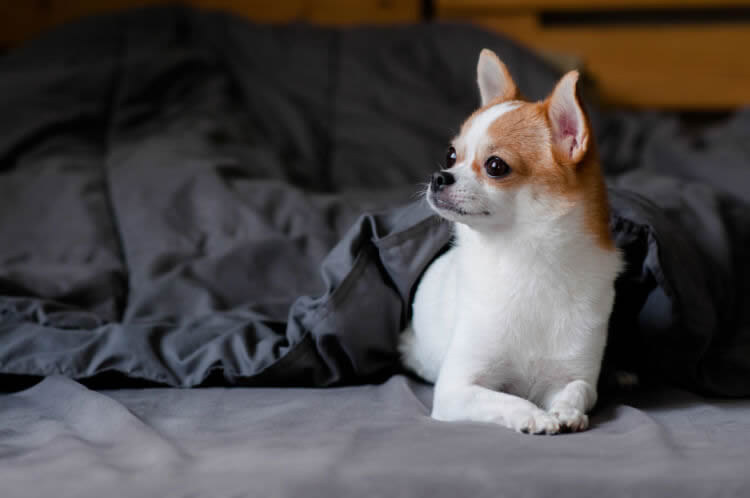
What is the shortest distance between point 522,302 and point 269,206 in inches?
29.7

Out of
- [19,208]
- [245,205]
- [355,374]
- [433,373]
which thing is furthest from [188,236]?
[433,373]

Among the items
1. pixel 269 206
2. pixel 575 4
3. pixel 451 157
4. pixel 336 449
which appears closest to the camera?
pixel 336 449

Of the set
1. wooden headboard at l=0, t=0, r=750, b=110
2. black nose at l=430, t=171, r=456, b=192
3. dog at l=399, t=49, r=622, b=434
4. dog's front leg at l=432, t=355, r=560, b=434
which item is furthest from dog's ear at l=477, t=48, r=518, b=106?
wooden headboard at l=0, t=0, r=750, b=110

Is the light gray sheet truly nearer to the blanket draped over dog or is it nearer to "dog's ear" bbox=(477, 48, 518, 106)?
the blanket draped over dog

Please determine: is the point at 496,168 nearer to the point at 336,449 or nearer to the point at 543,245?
the point at 543,245

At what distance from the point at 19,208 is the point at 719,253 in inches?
55.8

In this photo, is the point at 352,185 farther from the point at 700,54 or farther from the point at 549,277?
the point at 700,54

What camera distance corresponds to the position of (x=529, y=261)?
1.17 m

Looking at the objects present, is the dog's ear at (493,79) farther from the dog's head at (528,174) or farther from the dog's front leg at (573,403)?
the dog's front leg at (573,403)

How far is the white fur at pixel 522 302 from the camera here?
1146 mm

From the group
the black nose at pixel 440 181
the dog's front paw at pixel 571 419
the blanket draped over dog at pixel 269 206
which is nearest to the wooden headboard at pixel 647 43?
the blanket draped over dog at pixel 269 206

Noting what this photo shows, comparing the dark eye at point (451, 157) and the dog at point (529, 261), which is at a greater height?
the dark eye at point (451, 157)

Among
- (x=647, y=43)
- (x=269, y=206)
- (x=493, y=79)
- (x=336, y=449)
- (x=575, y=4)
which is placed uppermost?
(x=575, y=4)

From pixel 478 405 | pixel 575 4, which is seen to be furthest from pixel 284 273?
pixel 575 4
